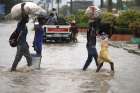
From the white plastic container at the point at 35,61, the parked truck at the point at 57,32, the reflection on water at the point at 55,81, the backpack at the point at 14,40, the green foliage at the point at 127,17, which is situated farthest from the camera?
the green foliage at the point at 127,17

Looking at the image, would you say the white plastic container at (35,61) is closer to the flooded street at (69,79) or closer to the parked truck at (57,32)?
the flooded street at (69,79)

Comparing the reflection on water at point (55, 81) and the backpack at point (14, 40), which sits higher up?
the backpack at point (14, 40)

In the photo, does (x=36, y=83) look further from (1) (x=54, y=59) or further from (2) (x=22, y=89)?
(1) (x=54, y=59)

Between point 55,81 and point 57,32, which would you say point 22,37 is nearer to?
point 55,81

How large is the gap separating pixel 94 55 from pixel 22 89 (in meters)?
5.66

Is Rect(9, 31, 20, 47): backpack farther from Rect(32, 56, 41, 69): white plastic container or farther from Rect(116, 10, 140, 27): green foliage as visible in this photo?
Rect(116, 10, 140, 27): green foliage

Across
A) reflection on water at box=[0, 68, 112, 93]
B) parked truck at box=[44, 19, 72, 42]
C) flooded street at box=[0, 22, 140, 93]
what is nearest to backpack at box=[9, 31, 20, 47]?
flooded street at box=[0, 22, 140, 93]

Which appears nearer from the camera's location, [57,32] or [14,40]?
[14,40]

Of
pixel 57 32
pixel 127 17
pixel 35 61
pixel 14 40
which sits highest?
pixel 14 40

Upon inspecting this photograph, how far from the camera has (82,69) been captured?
20.2 metres

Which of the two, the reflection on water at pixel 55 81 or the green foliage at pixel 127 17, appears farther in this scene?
the green foliage at pixel 127 17

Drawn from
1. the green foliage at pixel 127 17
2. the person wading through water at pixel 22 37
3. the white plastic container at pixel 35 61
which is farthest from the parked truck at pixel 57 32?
the person wading through water at pixel 22 37

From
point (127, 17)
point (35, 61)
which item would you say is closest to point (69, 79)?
point (35, 61)

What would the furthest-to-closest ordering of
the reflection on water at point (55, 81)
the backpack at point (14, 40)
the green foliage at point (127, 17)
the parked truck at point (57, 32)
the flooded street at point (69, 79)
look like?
the green foliage at point (127, 17) < the parked truck at point (57, 32) < the backpack at point (14, 40) < the flooded street at point (69, 79) < the reflection on water at point (55, 81)
